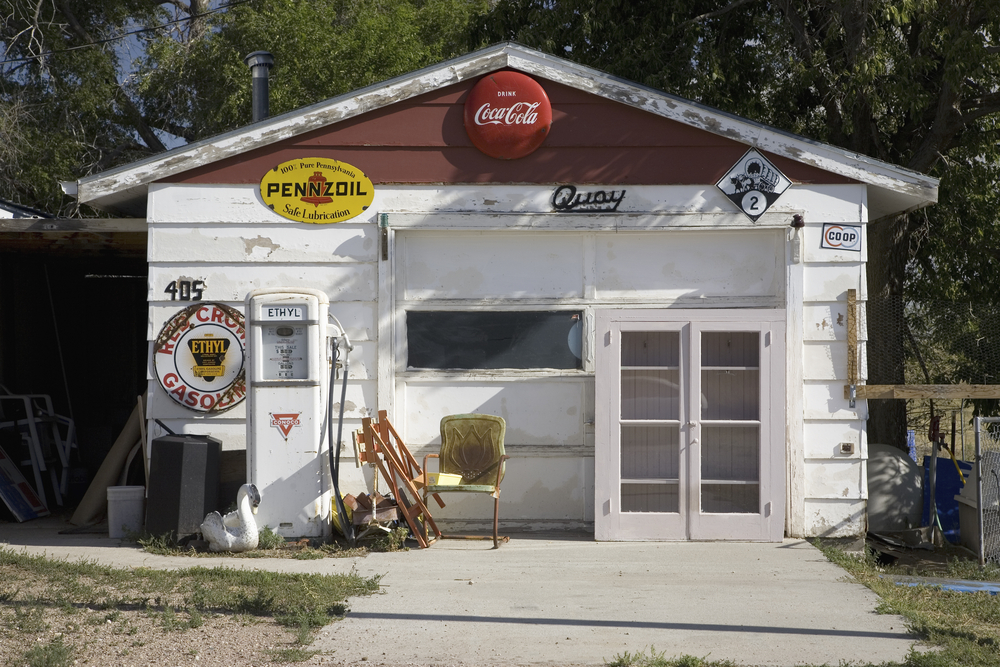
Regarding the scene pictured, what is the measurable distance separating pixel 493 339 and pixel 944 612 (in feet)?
12.5

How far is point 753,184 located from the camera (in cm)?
752

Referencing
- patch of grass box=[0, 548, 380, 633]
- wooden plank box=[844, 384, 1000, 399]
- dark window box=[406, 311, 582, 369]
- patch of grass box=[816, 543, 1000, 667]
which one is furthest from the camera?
dark window box=[406, 311, 582, 369]

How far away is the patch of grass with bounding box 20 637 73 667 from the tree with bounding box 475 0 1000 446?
8.40 m

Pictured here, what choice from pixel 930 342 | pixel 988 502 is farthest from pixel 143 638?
pixel 930 342

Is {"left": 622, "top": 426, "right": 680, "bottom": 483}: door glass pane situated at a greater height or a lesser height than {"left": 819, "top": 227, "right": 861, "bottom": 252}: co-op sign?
lesser

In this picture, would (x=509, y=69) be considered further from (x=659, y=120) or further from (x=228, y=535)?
(x=228, y=535)

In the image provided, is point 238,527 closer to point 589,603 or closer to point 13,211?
point 589,603

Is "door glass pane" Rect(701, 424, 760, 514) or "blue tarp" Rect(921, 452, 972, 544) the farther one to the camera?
"blue tarp" Rect(921, 452, 972, 544)

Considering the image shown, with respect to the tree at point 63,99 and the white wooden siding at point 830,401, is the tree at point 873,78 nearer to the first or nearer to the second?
the white wooden siding at point 830,401

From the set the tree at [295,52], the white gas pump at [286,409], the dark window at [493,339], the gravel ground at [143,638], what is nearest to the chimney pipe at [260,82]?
the white gas pump at [286,409]

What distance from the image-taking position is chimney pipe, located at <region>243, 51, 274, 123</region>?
894 centimetres

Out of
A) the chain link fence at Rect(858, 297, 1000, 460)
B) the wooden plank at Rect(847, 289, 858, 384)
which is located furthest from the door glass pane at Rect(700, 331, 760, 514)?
the chain link fence at Rect(858, 297, 1000, 460)

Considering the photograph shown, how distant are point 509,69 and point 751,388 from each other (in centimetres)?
325

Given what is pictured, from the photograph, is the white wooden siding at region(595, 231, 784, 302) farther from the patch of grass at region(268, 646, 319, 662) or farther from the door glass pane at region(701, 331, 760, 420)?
the patch of grass at region(268, 646, 319, 662)
